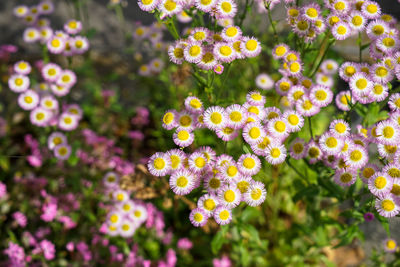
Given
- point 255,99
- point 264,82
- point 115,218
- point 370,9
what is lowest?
point 115,218

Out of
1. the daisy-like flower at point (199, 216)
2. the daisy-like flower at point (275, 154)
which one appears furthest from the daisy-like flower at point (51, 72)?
the daisy-like flower at point (275, 154)

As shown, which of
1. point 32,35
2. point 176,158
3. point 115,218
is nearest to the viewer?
point 176,158

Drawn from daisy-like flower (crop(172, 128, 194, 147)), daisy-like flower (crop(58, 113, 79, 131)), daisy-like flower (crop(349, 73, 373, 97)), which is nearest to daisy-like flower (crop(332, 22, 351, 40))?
daisy-like flower (crop(349, 73, 373, 97))

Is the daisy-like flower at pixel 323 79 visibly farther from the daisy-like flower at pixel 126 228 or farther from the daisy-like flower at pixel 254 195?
the daisy-like flower at pixel 126 228

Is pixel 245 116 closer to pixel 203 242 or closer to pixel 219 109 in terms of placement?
pixel 219 109

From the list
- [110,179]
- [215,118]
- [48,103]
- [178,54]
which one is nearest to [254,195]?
[215,118]

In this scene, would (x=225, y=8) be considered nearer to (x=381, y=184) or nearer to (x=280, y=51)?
(x=280, y=51)

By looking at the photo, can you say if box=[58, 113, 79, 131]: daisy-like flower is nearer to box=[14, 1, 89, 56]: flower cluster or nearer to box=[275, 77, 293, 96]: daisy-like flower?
box=[14, 1, 89, 56]: flower cluster
